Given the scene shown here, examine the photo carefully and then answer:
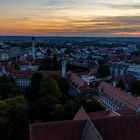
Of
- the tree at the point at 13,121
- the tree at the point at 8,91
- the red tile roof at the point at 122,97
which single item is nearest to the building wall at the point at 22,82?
the tree at the point at 8,91

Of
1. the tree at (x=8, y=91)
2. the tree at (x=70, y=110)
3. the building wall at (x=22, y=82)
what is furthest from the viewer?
the building wall at (x=22, y=82)

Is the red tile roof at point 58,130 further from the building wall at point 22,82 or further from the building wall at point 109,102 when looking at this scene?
the building wall at point 22,82

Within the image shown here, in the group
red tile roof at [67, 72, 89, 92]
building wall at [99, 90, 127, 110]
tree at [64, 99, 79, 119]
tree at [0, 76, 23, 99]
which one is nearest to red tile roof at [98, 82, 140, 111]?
building wall at [99, 90, 127, 110]

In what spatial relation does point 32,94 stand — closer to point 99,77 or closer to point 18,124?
point 18,124

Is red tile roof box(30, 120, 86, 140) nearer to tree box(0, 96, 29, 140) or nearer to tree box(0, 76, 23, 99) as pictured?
tree box(0, 96, 29, 140)

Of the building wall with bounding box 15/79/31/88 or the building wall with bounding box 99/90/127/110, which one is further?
the building wall with bounding box 15/79/31/88

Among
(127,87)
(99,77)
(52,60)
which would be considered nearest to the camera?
(127,87)

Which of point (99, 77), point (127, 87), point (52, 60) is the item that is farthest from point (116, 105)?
point (52, 60)

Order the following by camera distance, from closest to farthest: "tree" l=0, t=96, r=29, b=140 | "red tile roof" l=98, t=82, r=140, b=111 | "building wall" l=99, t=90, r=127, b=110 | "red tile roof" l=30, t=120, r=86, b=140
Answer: "red tile roof" l=30, t=120, r=86, b=140 < "tree" l=0, t=96, r=29, b=140 < "red tile roof" l=98, t=82, r=140, b=111 < "building wall" l=99, t=90, r=127, b=110
